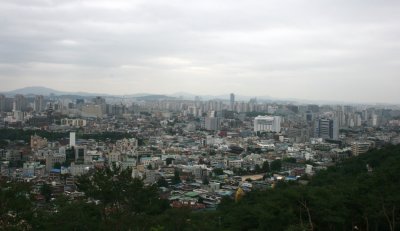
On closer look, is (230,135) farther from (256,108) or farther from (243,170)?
(256,108)

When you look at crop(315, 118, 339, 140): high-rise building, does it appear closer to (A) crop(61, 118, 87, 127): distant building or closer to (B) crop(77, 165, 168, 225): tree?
(A) crop(61, 118, 87, 127): distant building

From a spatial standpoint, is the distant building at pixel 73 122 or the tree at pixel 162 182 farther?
the distant building at pixel 73 122

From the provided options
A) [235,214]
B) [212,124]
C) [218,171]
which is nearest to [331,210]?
[235,214]

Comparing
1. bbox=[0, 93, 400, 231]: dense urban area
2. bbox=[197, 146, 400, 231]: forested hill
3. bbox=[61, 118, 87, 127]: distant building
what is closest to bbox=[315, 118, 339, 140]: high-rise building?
bbox=[0, 93, 400, 231]: dense urban area

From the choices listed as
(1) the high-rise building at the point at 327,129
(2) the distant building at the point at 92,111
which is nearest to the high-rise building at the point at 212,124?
(1) the high-rise building at the point at 327,129

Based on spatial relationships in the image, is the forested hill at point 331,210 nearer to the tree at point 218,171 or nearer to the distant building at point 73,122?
the tree at point 218,171

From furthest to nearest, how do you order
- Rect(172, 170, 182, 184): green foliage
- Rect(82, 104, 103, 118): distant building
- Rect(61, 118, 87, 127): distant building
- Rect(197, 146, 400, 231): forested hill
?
Rect(82, 104, 103, 118): distant building → Rect(61, 118, 87, 127): distant building → Rect(172, 170, 182, 184): green foliage → Rect(197, 146, 400, 231): forested hill
